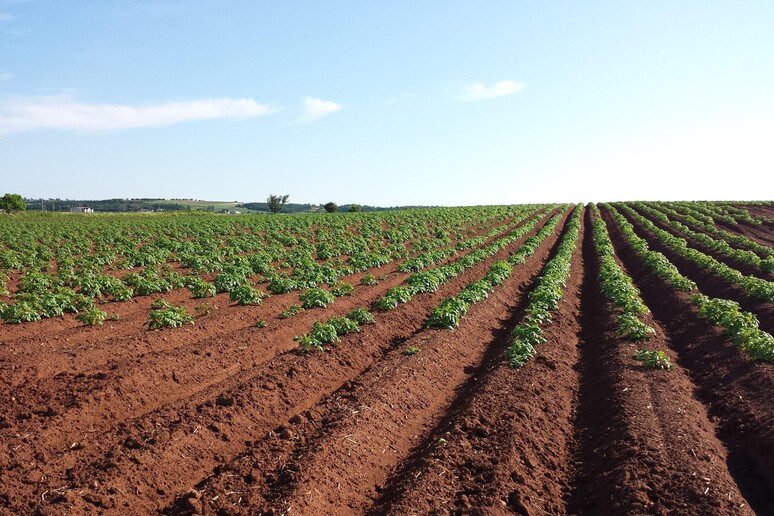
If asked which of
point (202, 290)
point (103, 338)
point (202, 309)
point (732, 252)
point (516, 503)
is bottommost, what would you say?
point (516, 503)

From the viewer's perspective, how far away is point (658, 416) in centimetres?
823

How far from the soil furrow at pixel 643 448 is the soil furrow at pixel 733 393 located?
0.24 meters

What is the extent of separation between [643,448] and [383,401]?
4.00 meters

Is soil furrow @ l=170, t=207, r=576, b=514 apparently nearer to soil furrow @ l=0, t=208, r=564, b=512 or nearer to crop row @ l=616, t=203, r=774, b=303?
soil furrow @ l=0, t=208, r=564, b=512

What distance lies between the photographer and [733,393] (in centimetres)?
944

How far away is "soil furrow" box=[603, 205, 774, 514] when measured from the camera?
22.7 ft

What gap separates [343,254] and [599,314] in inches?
689

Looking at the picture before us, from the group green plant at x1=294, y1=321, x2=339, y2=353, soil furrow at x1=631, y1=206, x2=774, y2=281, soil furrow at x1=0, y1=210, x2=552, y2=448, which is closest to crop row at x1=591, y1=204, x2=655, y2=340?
soil furrow at x1=631, y1=206, x2=774, y2=281

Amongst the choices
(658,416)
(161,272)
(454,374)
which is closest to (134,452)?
(454,374)

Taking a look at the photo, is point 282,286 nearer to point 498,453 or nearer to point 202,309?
point 202,309

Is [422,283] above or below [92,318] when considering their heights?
above

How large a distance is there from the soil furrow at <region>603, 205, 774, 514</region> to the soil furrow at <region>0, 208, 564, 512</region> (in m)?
6.67

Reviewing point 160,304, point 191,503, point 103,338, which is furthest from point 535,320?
point 103,338

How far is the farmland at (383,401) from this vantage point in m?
6.34
